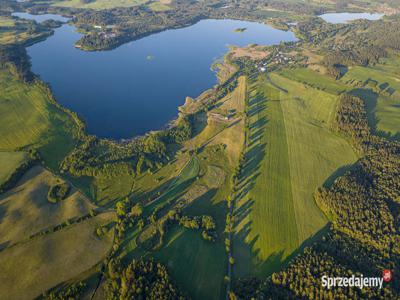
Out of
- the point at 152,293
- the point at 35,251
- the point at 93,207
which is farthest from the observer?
the point at 93,207

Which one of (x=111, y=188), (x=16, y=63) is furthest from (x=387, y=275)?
(x=16, y=63)

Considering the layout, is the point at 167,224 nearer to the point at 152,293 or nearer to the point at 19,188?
the point at 152,293

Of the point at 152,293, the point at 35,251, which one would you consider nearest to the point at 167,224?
the point at 152,293

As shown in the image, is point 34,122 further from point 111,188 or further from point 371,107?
point 371,107

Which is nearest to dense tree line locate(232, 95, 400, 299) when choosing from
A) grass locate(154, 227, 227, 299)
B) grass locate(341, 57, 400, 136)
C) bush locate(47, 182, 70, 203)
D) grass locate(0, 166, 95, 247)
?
grass locate(154, 227, 227, 299)

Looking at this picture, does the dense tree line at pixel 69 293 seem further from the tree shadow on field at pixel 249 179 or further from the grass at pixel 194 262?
the tree shadow on field at pixel 249 179

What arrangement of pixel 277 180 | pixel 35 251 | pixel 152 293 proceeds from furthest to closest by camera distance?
pixel 277 180, pixel 35 251, pixel 152 293

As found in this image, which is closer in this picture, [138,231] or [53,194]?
[138,231]
